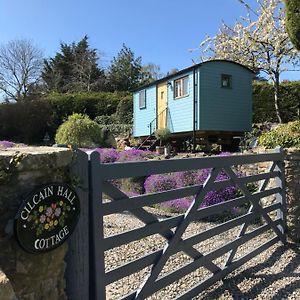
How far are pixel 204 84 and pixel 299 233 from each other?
1069 centimetres

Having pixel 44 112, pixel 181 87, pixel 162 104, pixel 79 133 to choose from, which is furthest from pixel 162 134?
pixel 44 112

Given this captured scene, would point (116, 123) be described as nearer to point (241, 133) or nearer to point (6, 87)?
point (241, 133)

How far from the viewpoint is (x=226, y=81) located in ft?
53.4

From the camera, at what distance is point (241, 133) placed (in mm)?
16750

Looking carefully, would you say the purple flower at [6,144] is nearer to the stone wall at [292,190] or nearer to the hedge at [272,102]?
the stone wall at [292,190]

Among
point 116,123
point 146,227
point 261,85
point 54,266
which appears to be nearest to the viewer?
point 54,266

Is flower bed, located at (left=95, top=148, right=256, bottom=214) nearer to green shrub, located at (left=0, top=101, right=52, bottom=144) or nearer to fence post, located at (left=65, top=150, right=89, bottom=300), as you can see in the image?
fence post, located at (left=65, top=150, right=89, bottom=300)

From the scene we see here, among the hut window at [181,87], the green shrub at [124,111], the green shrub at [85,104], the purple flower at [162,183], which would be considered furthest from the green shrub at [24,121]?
the purple flower at [162,183]

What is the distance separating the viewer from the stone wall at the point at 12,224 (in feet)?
6.18

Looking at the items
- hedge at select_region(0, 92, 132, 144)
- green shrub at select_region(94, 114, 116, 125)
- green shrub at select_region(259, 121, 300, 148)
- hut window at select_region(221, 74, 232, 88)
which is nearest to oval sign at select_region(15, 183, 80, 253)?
green shrub at select_region(259, 121, 300, 148)

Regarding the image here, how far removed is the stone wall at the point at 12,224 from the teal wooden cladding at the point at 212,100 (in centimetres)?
1347

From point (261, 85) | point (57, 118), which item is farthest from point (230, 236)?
point (57, 118)

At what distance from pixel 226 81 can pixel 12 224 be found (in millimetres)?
15241

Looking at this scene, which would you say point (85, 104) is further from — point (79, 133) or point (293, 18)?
point (293, 18)
